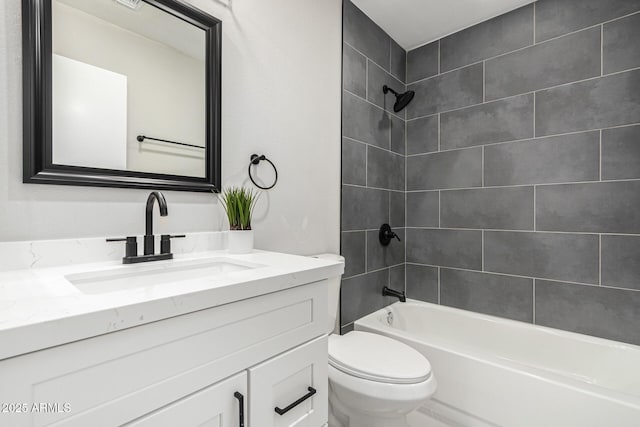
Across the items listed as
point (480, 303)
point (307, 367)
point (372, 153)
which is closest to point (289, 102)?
point (372, 153)

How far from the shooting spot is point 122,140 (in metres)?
1.04

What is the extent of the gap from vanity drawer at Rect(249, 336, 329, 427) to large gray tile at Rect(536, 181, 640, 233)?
172cm

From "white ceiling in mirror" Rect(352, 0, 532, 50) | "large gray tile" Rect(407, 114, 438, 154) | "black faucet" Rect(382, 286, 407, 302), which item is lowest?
"black faucet" Rect(382, 286, 407, 302)

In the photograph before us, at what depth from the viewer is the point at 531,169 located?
1949mm

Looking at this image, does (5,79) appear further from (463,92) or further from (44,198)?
(463,92)

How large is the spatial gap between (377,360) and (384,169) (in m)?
1.34

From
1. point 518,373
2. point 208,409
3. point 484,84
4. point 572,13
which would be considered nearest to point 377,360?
point 518,373

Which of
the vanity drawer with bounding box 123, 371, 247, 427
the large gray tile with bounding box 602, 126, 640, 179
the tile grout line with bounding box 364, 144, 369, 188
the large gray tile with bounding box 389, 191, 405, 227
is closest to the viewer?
the vanity drawer with bounding box 123, 371, 247, 427

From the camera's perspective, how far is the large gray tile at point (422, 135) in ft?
7.78

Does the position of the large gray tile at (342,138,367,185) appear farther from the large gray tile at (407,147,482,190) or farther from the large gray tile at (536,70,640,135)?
the large gray tile at (536,70,640,135)

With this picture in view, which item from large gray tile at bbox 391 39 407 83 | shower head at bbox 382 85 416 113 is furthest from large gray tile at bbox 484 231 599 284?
large gray tile at bbox 391 39 407 83

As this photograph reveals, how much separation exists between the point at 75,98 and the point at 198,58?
0.47 metres

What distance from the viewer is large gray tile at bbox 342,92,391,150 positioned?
6.46ft

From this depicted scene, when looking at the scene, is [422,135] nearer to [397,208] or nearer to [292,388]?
[397,208]
